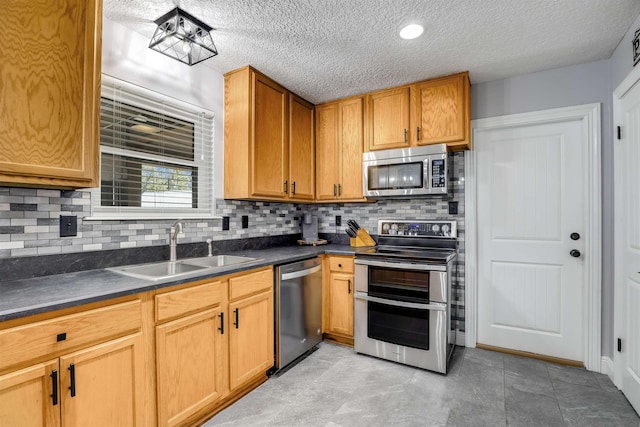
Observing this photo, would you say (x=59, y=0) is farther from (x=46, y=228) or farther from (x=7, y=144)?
(x=46, y=228)

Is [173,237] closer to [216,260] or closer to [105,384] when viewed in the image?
[216,260]

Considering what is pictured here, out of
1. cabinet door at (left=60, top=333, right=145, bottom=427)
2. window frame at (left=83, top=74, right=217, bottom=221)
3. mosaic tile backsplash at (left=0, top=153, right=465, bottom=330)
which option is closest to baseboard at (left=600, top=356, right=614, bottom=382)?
mosaic tile backsplash at (left=0, top=153, right=465, bottom=330)

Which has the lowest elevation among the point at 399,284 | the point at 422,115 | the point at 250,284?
the point at 399,284

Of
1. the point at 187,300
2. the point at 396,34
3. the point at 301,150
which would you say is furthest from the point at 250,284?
the point at 396,34

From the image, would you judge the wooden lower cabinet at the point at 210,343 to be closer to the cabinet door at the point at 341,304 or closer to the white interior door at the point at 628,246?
the cabinet door at the point at 341,304

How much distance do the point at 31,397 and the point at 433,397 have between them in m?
2.11

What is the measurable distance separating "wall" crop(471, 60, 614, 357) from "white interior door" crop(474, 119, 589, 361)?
0.43 feet

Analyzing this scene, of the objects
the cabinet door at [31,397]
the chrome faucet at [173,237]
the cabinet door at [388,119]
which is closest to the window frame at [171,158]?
the chrome faucet at [173,237]

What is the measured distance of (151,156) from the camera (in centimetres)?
226

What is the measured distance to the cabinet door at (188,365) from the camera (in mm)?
1620

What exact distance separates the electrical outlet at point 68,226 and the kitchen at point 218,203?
1.2 inches

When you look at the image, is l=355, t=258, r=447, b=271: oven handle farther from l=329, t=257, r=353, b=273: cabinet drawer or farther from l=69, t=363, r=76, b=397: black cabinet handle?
l=69, t=363, r=76, b=397: black cabinet handle

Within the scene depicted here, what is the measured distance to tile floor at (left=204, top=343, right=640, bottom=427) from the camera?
6.08ft

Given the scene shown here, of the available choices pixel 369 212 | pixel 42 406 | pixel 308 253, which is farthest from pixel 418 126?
pixel 42 406
